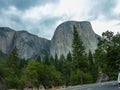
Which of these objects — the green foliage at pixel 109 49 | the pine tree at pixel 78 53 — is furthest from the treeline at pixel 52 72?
the green foliage at pixel 109 49

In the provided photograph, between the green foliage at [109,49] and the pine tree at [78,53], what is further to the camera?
the pine tree at [78,53]

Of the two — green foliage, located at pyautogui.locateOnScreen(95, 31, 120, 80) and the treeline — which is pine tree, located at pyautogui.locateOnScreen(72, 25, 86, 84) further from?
green foliage, located at pyautogui.locateOnScreen(95, 31, 120, 80)

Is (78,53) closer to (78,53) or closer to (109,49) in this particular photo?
(78,53)

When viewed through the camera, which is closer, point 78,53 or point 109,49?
point 109,49

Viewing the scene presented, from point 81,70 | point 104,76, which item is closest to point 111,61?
point 104,76

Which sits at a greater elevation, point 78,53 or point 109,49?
point 78,53

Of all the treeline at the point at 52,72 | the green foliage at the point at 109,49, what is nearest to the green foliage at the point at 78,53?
the treeline at the point at 52,72

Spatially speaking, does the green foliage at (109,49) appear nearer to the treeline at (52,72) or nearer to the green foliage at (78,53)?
the treeline at (52,72)

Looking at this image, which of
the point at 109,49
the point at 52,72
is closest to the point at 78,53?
the point at 52,72

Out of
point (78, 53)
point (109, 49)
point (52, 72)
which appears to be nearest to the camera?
point (109, 49)

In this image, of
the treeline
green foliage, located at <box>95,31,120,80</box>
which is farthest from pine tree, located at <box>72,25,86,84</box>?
green foliage, located at <box>95,31,120,80</box>

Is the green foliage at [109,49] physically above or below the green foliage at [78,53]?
below

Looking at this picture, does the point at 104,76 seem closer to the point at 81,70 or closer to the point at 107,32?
the point at 81,70

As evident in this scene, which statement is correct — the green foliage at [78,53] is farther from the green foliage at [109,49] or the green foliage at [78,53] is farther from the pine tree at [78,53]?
the green foliage at [109,49]
